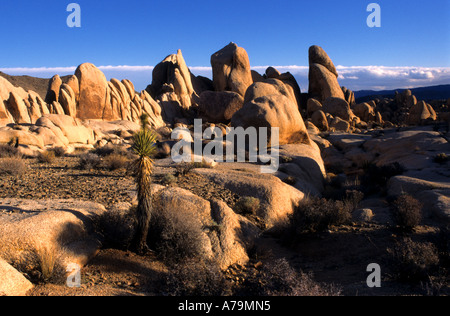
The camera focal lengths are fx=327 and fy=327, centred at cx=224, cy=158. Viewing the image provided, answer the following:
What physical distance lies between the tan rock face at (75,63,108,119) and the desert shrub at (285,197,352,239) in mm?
27987

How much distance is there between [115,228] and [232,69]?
43177 mm

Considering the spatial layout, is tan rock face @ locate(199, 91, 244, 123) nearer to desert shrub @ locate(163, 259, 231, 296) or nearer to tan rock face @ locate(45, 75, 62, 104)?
tan rock face @ locate(45, 75, 62, 104)

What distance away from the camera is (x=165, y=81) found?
54719 millimetres

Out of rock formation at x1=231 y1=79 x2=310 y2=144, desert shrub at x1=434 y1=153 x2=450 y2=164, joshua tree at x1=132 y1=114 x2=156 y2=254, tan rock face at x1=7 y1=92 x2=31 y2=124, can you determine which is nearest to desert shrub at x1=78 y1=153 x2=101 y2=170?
joshua tree at x1=132 y1=114 x2=156 y2=254

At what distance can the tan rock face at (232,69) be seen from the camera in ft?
153

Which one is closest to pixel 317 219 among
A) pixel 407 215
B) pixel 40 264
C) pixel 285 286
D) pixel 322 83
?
pixel 407 215

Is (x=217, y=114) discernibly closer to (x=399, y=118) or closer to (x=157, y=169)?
(x=157, y=169)

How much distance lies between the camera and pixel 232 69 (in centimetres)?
4753

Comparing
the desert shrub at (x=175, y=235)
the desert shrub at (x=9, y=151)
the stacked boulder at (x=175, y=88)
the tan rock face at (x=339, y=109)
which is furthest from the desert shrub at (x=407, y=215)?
the stacked boulder at (x=175, y=88)

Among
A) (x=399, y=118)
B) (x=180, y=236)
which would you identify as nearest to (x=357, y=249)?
(x=180, y=236)

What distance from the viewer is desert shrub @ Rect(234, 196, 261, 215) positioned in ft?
32.7

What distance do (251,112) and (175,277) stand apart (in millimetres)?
13292

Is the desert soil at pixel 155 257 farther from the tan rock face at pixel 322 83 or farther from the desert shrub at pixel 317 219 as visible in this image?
the tan rock face at pixel 322 83

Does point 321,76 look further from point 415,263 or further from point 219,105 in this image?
point 415,263
